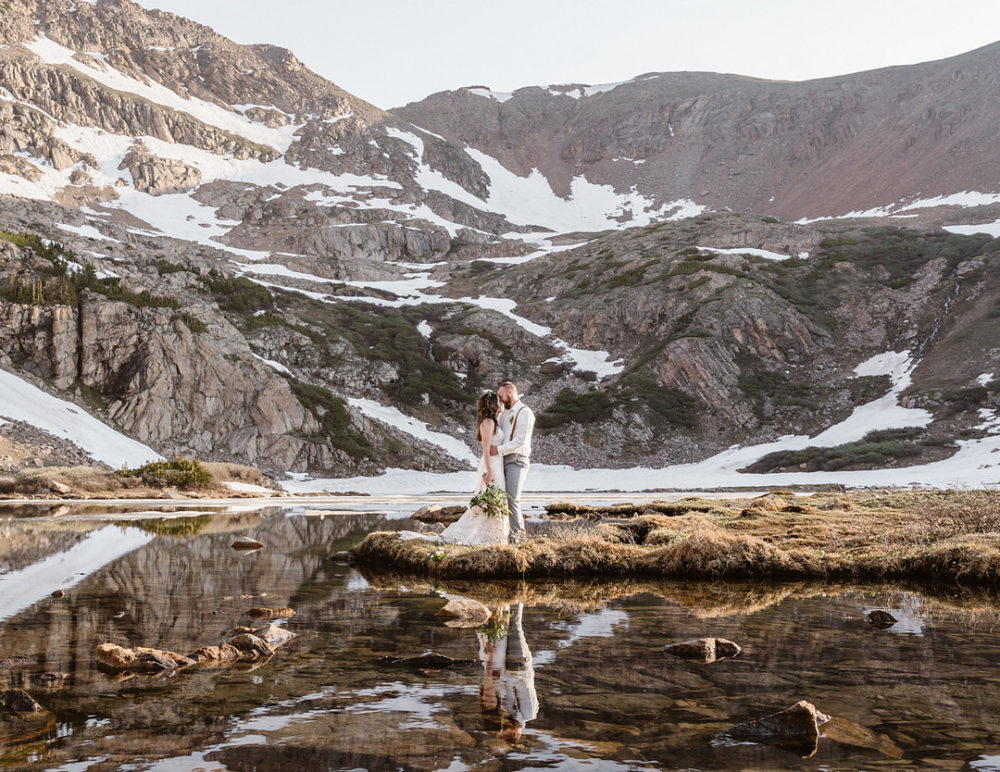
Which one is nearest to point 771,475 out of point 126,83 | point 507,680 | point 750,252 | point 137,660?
point 750,252

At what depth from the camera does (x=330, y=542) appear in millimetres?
19922

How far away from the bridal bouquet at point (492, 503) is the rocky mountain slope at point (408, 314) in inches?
1769

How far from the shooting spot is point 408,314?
379ft

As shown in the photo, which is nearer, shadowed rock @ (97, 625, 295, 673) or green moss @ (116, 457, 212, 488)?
shadowed rock @ (97, 625, 295, 673)

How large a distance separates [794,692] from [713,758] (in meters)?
1.81

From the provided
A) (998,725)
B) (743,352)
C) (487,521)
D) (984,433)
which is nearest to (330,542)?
(487,521)

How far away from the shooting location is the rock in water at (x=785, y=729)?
478 centimetres

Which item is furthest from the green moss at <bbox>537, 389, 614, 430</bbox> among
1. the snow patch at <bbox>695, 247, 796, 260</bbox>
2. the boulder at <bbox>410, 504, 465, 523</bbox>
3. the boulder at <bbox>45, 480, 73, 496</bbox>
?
the boulder at <bbox>410, 504, 465, 523</bbox>

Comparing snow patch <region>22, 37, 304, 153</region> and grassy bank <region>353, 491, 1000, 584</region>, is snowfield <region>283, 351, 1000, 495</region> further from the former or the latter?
snow patch <region>22, 37, 304, 153</region>

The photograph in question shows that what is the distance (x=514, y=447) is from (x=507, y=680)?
9.64m

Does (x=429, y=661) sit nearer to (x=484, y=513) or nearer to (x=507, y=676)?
(x=507, y=676)

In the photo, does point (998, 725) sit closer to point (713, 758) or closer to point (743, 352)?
point (713, 758)

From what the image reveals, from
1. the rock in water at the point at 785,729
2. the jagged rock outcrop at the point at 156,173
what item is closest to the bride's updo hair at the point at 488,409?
the rock in water at the point at 785,729

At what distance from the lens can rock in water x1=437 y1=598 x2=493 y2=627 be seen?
8959 mm
